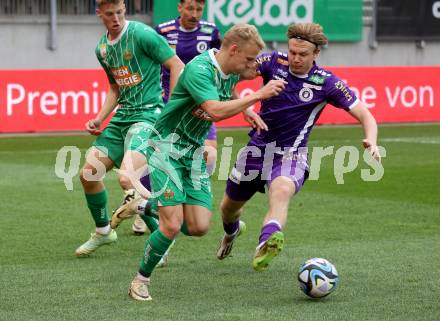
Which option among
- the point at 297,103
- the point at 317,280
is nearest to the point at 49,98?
the point at 297,103

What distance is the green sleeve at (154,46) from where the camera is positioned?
9.23 meters

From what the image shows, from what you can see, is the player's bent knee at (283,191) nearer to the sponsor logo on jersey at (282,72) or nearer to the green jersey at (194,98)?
the green jersey at (194,98)

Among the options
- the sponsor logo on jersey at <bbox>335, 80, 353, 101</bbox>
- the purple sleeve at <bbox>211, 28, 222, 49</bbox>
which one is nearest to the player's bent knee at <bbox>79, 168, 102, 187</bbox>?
the sponsor logo on jersey at <bbox>335, 80, 353, 101</bbox>

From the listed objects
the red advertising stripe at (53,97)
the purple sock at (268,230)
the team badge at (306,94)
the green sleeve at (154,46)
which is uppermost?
the green sleeve at (154,46)

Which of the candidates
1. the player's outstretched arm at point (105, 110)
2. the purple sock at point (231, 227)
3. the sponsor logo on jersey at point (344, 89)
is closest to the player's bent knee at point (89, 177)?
the player's outstretched arm at point (105, 110)

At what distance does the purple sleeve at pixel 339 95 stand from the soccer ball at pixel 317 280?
142 cm

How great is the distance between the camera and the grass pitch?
731cm

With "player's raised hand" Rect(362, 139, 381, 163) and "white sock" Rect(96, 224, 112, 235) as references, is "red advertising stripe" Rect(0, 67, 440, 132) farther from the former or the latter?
"player's raised hand" Rect(362, 139, 381, 163)

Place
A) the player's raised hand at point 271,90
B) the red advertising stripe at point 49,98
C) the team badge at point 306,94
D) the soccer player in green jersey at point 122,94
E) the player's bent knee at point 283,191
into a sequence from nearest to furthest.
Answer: the player's raised hand at point 271,90
the player's bent knee at point 283,191
the team badge at point 306,94
the soccer player in green jersey at point 122,94
the red advertising stripe at point 49,98

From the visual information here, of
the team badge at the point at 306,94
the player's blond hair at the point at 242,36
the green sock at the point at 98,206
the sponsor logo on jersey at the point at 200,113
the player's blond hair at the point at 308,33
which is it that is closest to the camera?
the player's blond hair at the point at 242,36

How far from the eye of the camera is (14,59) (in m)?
26.1

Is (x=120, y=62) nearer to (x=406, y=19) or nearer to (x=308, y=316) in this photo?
(x=308, y=316)

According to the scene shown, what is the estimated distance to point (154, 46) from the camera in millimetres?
9273

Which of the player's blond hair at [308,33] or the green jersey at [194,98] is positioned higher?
the player's blond hair at [308,33]
